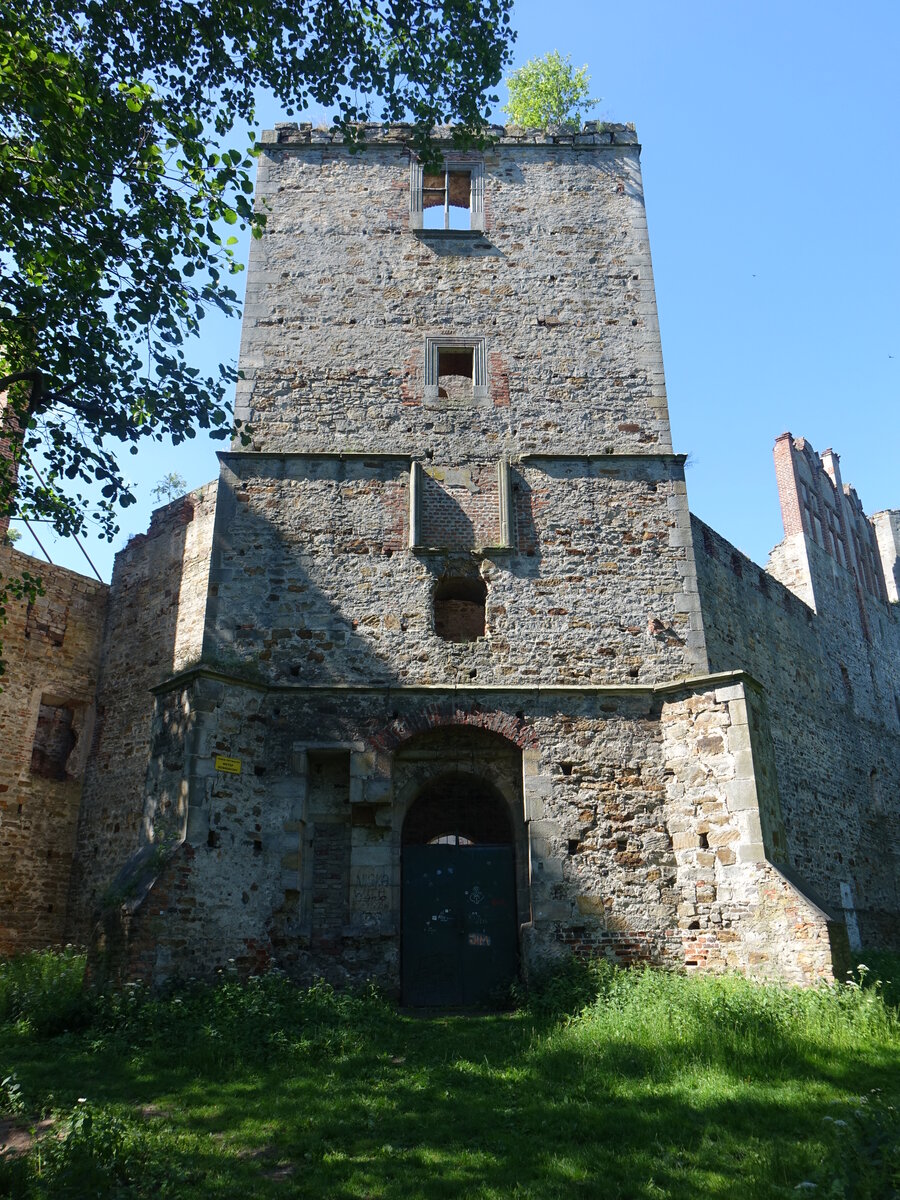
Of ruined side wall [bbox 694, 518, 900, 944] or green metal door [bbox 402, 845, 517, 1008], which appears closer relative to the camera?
green metal door [bbox 402, 845, 517, 1008]

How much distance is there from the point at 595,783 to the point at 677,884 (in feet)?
4.34

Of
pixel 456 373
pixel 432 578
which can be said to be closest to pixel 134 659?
pixel 432 578

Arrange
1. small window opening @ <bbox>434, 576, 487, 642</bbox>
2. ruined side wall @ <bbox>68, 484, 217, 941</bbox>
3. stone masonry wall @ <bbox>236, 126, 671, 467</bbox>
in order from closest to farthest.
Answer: small window opening @ <bbox>434, 576, 487, 642</bbox>, stone masonry wall @ <bbox>236, 126, 671, 467</bbox>, ruined side wall @ <bbox>68, 484, 217, 941</bbox>

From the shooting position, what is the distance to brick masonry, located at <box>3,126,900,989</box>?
9.53 m

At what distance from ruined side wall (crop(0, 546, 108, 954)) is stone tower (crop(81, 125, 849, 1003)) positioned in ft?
15.6

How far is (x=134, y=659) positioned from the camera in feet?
48.9

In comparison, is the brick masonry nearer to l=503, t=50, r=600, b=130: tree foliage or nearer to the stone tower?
the stone tower

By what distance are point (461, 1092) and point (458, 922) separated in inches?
138

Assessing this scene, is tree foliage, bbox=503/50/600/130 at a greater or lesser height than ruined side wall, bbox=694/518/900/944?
greater

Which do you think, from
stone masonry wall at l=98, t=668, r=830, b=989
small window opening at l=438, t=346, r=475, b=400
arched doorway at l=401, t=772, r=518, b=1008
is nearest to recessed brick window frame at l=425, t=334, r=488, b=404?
small window opening at l=438, t=346, r=475, b=400

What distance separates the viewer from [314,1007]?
8594 millimetres

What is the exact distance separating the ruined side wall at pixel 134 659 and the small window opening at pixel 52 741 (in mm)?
547

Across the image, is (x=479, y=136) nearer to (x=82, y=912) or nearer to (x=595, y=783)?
(x=595, y=783)

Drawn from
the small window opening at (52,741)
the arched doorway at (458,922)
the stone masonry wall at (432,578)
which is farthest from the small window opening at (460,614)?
the small window opening at (52,741)
